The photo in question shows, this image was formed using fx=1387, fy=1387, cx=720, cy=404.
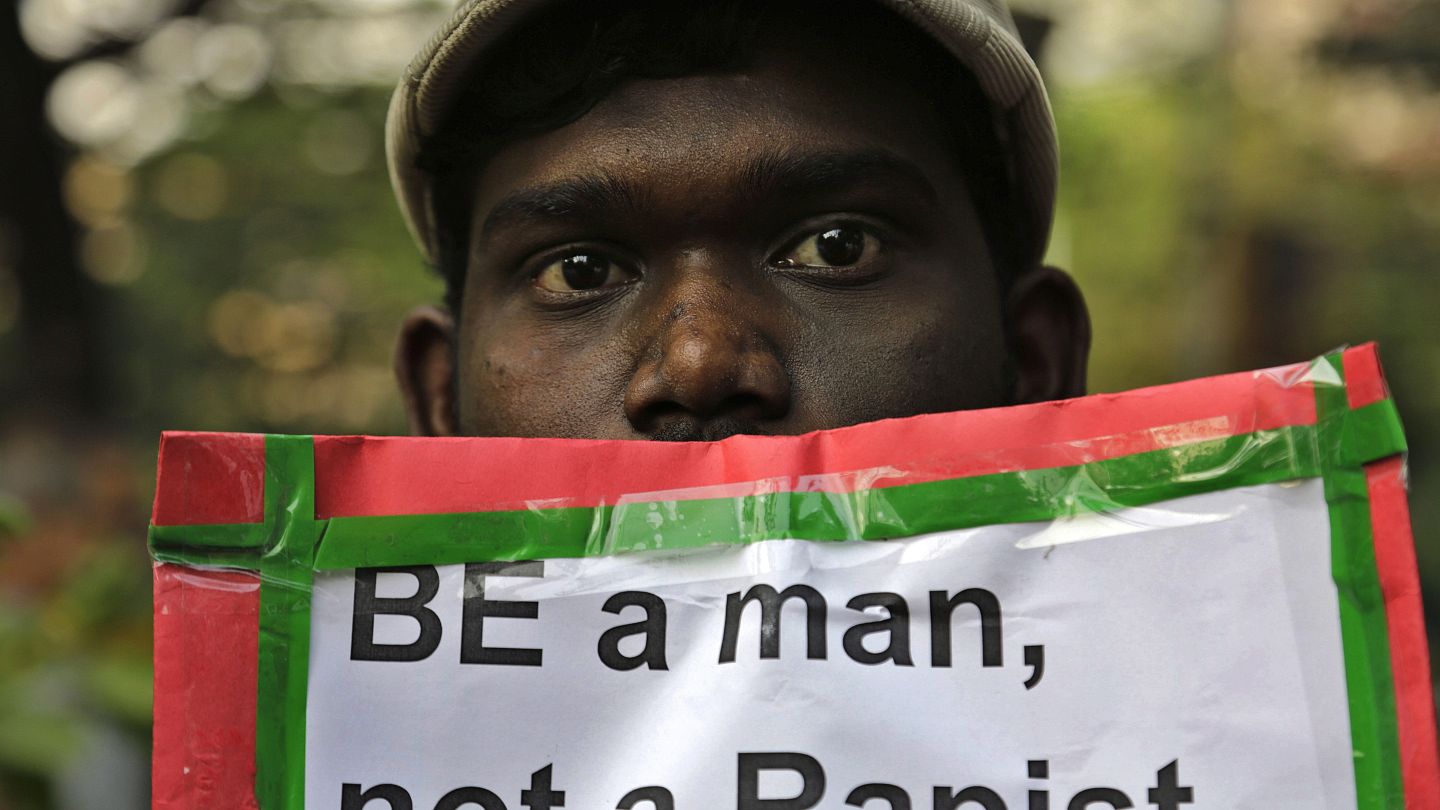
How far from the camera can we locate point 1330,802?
1120mm

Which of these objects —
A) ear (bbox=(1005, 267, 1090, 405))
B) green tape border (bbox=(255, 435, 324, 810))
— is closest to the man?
ear (bbox=(1005, 267, 1090, 405))

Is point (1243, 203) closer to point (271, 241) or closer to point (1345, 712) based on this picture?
point (271, 241)

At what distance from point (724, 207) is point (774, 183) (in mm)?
65

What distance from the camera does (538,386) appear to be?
1.62m

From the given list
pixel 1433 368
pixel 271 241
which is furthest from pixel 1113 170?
pixel 271 241

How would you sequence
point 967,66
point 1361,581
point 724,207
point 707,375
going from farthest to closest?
point 967,66 → point 724,207 → point 707,375 → point 1361,581

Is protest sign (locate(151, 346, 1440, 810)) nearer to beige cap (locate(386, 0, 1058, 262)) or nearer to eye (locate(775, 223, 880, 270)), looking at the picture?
eye (locate(775, 223, 880, 270))

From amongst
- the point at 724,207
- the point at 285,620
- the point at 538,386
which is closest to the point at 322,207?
the point at 538,386

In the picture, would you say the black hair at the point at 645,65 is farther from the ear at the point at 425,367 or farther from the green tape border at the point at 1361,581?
the green tape border at the point at 1361,581

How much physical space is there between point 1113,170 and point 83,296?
12.8 m

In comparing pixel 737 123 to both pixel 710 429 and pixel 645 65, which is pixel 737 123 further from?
pixel 710 429

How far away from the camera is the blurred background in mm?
9461


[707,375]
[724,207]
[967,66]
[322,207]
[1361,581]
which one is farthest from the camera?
[322,207]

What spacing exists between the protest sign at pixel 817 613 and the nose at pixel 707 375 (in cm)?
17
